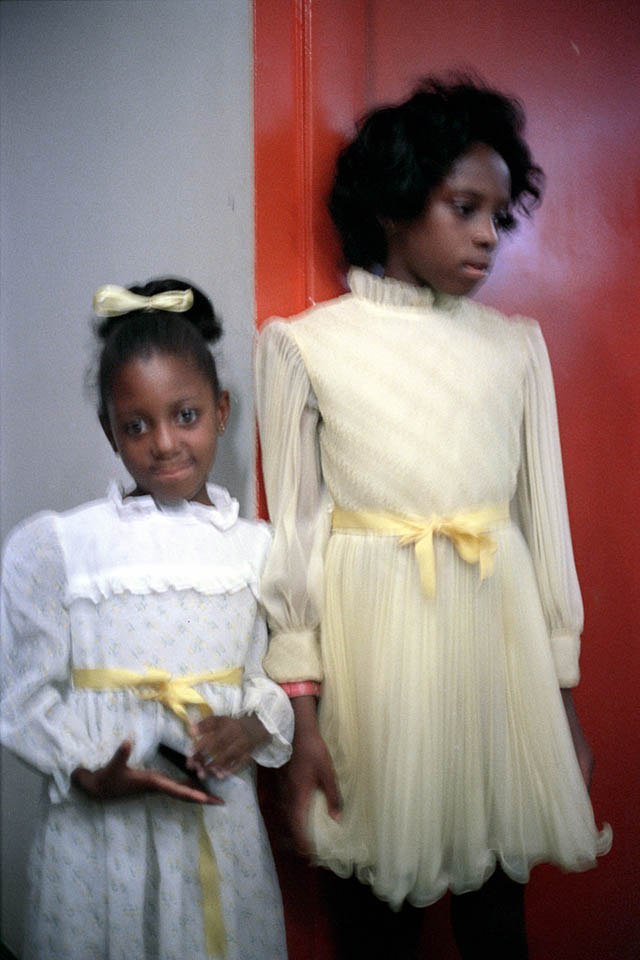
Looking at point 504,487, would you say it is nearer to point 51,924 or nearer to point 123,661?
point 123,661

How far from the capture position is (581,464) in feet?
5.25

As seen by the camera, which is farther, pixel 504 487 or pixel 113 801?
pixel 504 487

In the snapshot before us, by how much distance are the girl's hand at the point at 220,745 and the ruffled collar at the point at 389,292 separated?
559mm

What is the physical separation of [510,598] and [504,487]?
14 centimetres

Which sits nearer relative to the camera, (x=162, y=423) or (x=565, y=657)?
(x=162, y=423)

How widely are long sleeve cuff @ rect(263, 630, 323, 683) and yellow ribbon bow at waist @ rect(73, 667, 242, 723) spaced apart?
0.12m

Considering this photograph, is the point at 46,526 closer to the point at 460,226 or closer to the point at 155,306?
the point at 155,306

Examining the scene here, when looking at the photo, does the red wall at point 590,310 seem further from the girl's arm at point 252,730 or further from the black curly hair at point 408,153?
the girl's arm at point 252,730

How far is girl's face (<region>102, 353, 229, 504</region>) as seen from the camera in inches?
41.8

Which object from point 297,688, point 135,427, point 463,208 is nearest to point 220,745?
point 297,688

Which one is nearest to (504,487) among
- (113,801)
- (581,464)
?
(581,464)

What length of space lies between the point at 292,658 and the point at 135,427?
33cm

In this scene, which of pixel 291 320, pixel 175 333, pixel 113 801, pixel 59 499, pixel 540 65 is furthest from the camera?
pixel 540 65

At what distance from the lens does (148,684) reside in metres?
1.02
